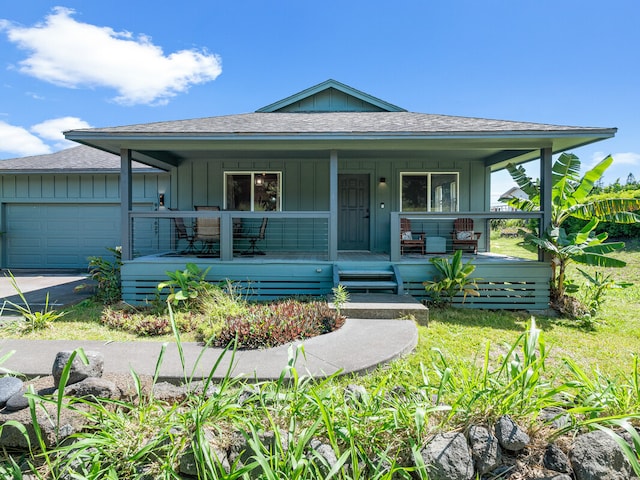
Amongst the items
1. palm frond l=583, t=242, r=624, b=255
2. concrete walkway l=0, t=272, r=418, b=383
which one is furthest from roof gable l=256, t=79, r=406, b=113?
concrete walkway l=0, t=272, r=418, b=383

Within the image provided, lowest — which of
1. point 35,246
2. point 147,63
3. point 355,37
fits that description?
point 35,246

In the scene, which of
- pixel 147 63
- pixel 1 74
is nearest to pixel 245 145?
pixel 1 74

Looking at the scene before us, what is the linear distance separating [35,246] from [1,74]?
7.74 metres

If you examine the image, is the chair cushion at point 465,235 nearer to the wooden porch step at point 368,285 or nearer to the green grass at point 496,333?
the green grass at point 496,333

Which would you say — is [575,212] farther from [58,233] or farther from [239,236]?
[58,233]

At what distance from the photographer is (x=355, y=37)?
12961 mm

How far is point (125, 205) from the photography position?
6.82 metres

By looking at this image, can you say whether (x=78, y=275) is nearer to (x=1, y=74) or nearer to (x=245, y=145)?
(x=245, y=145)

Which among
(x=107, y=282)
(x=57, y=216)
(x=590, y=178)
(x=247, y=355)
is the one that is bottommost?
(x=247, y=355)

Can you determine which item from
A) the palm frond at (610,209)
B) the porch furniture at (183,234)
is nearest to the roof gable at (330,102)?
the porch furniture at (183,234)

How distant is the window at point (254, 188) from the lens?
31.1 ft

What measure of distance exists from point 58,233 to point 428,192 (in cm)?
1116

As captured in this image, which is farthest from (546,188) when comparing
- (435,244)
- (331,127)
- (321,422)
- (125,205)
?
(125,205)

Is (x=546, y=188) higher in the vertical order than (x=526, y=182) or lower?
lower
